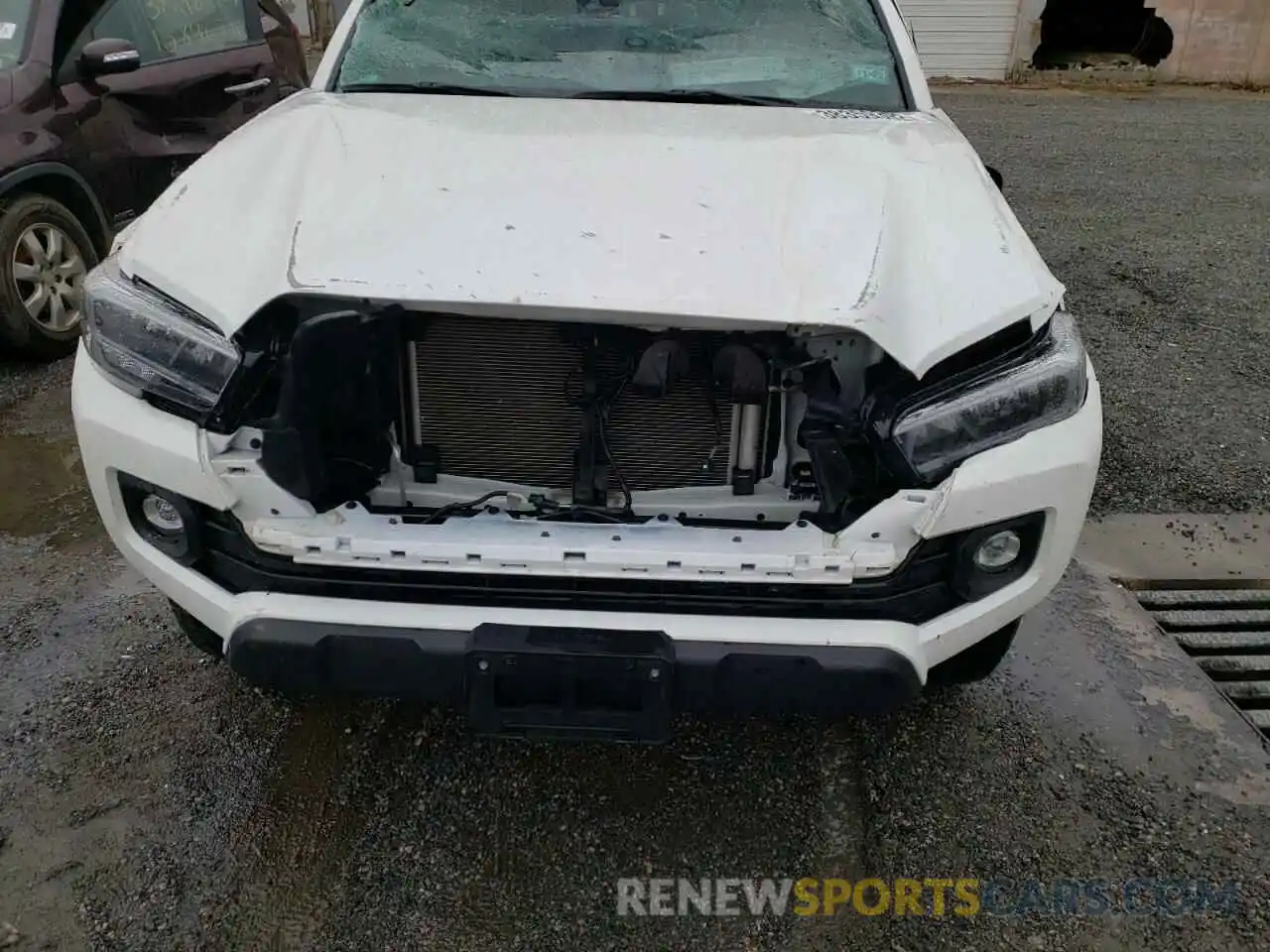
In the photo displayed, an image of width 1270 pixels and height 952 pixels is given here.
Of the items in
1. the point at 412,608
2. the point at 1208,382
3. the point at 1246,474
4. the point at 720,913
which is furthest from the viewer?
the point at 1208,382

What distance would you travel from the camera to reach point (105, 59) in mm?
4730

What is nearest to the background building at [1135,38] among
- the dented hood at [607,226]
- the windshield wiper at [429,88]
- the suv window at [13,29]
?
the suv window at [13,29]

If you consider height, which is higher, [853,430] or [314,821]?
[853,430]

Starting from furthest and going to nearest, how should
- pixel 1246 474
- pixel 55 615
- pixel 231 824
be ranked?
1. pixel 1246 474
2. pixel 55 615
3. pixel 231 824

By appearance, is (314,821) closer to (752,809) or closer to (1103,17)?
(752,809)

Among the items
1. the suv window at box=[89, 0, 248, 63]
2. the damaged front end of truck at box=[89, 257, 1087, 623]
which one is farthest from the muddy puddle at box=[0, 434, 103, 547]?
the suv window at box=[89, 0, 248, 63]

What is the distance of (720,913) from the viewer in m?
2.21

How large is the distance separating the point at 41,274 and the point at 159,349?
3186 millimetres

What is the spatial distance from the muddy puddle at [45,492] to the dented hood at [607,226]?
1605 millimetres

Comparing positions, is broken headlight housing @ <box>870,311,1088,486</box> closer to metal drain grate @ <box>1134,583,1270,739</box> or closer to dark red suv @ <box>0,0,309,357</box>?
metal drain grate @ <box>1134,583,1270,739</box>

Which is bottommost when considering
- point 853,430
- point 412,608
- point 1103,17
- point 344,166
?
point 1103,17

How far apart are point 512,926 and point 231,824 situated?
0.70 metres

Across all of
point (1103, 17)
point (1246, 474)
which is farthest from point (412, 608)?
point (1103, 17)

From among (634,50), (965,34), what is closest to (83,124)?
(634,50)
